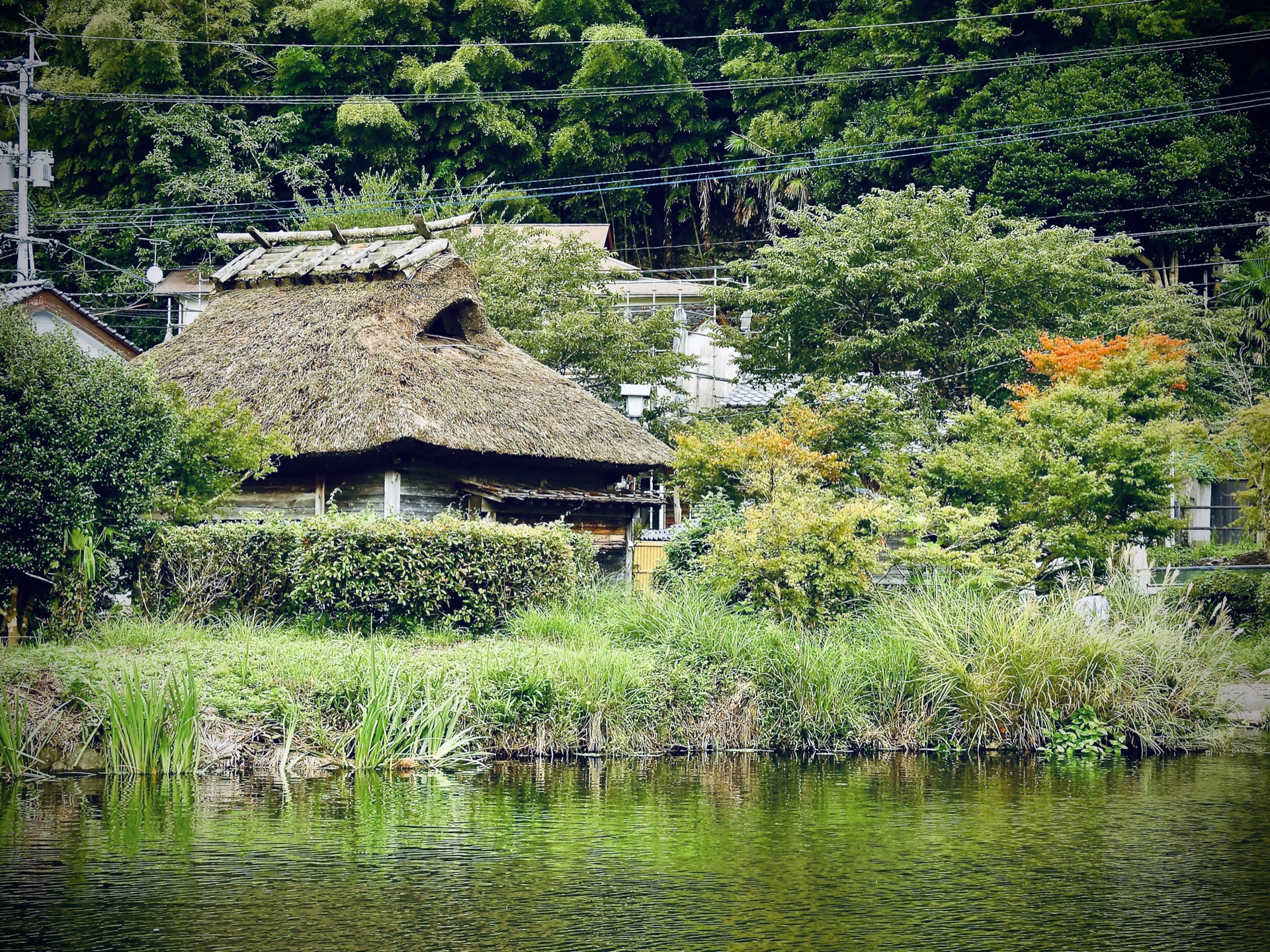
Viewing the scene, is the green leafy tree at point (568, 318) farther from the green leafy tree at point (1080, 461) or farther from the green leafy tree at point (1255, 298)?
the green leafy tree at point (1255, 298)

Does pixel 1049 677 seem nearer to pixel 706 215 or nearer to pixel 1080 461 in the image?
pixel 1080 461

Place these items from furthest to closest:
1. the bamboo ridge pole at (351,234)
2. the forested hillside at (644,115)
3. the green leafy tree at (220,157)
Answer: the green leafy tree at (220,157) < the forested hillside at (644,115) < the bamboo ridge pole at (351,234)

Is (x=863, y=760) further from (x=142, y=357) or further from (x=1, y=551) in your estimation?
(x=142, y=357)

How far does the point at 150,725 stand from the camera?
36.1ft

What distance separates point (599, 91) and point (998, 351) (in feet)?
78.0

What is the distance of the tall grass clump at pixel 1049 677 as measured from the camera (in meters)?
13.5

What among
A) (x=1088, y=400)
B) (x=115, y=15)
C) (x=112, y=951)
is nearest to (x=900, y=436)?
(x=1088, y=400)

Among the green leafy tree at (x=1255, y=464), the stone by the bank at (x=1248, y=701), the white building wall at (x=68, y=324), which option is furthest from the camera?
the white building wall at (x=68, y=324)

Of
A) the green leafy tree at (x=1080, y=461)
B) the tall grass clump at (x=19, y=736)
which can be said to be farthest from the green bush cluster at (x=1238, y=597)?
the tall grass clump at (x=19, y=736)

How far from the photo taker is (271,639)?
44.3ft

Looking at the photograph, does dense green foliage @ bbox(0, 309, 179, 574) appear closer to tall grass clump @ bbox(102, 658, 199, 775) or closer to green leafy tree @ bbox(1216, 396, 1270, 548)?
tall grass clump @ bbox(102, 658, 199, 775)

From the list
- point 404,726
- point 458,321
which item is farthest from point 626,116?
point 404,726

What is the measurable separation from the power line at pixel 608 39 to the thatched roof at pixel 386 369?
22625mm

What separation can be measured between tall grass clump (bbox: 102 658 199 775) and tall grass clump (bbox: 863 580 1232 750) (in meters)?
7.29
